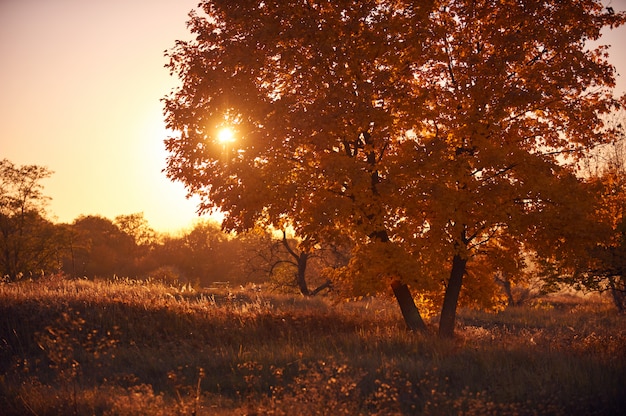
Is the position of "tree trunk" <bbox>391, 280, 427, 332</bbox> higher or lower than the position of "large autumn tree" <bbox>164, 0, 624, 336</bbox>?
lower

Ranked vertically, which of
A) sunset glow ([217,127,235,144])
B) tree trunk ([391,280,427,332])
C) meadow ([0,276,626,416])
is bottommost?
meadow ([0,276,626,416])

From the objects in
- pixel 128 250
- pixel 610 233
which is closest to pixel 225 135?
pixel 610 233

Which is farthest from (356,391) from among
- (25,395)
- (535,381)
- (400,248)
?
(25,395)

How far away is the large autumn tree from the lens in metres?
12.9

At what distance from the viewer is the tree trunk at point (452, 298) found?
1502 cm

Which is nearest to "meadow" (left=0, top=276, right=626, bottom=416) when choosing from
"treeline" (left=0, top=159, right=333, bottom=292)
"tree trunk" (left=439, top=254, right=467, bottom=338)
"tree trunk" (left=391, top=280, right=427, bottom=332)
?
"tree trunk" (left=439, top=254, right=467, bottom=338)

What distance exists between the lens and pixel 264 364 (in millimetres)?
11523

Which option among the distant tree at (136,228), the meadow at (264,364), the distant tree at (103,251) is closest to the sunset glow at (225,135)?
the meadow at (264,364)

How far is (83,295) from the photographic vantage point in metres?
16.3

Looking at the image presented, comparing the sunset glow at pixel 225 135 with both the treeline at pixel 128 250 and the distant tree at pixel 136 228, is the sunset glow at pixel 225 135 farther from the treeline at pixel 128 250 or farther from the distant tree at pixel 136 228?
the distant tree at pixel 136 228

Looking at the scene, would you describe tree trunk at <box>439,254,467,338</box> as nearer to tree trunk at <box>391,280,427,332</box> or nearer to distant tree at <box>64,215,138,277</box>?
tree trunk at <box>391,280,427,332</box>

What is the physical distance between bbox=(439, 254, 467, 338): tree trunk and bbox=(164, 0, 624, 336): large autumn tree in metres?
0.06

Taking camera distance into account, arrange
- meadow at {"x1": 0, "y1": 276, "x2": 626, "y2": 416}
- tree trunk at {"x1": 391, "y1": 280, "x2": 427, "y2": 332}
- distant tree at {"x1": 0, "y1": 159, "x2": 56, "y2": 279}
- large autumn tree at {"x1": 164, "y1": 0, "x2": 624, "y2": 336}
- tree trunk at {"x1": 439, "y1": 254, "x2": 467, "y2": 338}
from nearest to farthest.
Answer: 1. meadow at {"x1": 0, "y1": 276, "x2": 626, "y2": 416}
2. large autumn tree at {"x1": 164, "y1": 0, "x2": 624, "y2": 336}
3. tree trunk at {"x1": 439, "y1": 254, "x2": 467, "y2": 338}
4. tree trunk at {"x1": 391, "y1": 280, "x2": 427, "y2": 332}
5. distant tree at {"x1": 0, "y1": 159, "x2": 56, "y2": 279}

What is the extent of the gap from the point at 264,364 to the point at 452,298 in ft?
20.3
